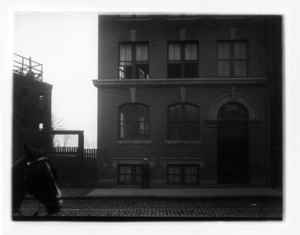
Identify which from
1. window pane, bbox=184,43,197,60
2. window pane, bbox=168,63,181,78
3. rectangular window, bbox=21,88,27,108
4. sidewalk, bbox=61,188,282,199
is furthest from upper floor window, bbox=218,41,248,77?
rectangular window, bbox=21,88,27,108

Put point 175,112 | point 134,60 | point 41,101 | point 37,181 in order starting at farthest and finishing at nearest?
point 41,101, point 134,60, point 175,112, point 37,181

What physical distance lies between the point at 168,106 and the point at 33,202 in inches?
344

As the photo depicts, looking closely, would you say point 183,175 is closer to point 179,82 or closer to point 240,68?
point 179,82

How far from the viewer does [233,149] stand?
21.4 metres

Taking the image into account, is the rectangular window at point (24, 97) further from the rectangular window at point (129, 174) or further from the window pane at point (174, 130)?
the window pane at point (174, 130)

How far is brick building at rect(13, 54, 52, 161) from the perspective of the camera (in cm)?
2111

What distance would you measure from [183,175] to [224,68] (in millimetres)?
5999

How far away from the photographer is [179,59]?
2178 cm

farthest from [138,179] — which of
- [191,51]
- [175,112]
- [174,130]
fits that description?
[191,51]

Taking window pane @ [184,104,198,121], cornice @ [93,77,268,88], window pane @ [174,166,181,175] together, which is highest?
cornice @ [93,77,268,88]

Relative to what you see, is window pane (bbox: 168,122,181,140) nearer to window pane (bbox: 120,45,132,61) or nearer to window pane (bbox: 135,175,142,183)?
window pane (bbox: 135,175,142,183)

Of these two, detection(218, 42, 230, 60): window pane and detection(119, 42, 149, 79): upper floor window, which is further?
detection(119, 42, 149, 79): upper floor window

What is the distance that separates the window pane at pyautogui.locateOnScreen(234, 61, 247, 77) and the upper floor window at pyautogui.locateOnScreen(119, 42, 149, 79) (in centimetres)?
467

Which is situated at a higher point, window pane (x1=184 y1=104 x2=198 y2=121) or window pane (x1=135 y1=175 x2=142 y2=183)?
window pane (x1=184 y1=104 x2=198 y2=121)
